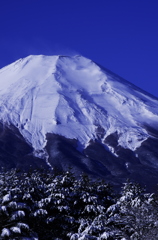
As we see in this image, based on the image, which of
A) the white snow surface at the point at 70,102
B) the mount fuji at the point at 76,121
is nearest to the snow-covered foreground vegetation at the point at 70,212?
the mount fuji at the point at 76,121

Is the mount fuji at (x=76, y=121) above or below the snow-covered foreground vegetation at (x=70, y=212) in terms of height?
above

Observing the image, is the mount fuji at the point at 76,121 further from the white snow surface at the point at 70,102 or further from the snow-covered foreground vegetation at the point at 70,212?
Answer: the snow-covered foreground vegetation at the point at 70,212

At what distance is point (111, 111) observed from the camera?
131875mm

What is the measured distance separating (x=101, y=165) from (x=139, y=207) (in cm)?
7996

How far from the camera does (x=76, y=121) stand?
12244 cm

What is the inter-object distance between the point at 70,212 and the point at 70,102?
106475 mm

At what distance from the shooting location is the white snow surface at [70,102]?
118m

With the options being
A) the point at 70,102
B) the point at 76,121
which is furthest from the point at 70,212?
the point at 70,102

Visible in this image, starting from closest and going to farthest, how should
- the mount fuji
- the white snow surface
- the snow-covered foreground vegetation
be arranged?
the snow-covered foreground vegetation
the mount fuji
the white snow surface

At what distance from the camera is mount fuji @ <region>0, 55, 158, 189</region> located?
100m

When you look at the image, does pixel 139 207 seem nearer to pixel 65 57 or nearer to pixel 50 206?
pixel 50 206

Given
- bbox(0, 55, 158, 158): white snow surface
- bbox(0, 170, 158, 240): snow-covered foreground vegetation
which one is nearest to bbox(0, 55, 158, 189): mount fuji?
bbox(0, 55, 158, 158): white snow surface

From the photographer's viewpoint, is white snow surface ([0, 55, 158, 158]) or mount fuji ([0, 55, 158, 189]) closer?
mount fuji ([0, 55, 158, 189])

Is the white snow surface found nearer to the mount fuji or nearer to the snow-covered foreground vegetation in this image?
the mount fuji
